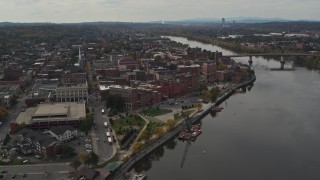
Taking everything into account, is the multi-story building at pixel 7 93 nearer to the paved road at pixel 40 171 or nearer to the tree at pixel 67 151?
the tree at pixel 67 151

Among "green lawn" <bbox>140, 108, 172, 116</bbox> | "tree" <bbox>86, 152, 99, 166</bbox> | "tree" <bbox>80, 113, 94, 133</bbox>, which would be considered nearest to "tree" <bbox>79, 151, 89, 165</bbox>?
"tree" <bbox>86, 152, 99, 166</bbox>

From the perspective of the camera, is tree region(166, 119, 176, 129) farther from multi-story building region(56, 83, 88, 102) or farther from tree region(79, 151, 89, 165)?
multi-story building region(56, 83, 88, 102)

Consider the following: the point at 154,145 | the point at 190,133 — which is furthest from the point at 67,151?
the point at 190,133

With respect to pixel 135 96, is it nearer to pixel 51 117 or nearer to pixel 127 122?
pixel 127 122

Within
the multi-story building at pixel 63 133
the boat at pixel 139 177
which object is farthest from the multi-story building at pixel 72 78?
the boat at pixel 139 177

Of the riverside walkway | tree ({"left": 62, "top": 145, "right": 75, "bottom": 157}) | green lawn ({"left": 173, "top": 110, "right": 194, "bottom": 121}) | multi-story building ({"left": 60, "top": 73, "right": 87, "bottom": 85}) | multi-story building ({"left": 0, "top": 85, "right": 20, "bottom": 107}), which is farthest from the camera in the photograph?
multi-story building ({"left": 60, "top": 73, "right": 87, "bottom": 85})

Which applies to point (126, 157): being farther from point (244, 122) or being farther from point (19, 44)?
point (19, 44)

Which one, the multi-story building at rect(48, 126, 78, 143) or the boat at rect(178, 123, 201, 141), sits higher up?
the multi-story building at rect(48, 126, 78, 143)
